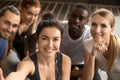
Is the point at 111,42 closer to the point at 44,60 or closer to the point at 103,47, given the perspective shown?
the point at 103,47

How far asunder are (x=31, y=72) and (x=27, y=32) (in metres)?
0.80

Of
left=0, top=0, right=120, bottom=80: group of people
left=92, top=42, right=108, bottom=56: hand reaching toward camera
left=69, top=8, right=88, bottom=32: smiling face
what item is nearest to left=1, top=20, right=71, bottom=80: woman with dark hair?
left=0, top=0, right=120, bottom=80: group of people

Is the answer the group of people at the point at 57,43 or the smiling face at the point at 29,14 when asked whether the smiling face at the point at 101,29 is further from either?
the smiling face at the point at 29,14

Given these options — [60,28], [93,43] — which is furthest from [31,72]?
[93,43]

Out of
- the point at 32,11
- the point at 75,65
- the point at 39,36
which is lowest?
the point at 75,65

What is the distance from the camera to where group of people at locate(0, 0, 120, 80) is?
1678mm

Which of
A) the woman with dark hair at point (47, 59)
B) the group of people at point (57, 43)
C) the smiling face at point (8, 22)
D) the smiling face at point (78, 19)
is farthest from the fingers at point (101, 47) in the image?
the smiling face at point (8, 22)

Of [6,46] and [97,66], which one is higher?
[6,46]

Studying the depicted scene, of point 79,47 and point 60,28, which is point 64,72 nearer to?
point 60,28

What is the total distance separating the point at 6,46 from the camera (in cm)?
199

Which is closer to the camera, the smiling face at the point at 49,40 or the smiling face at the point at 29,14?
the smiling face at the point at 49,40

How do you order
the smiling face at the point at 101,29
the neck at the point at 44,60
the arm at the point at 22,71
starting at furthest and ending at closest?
the smiling face at the point at 101,29 < the neck at the point at 44,60 < the arm at the point at 22,71

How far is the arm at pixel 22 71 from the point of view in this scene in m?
1.47

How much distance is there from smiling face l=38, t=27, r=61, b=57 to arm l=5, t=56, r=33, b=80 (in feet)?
0.37
